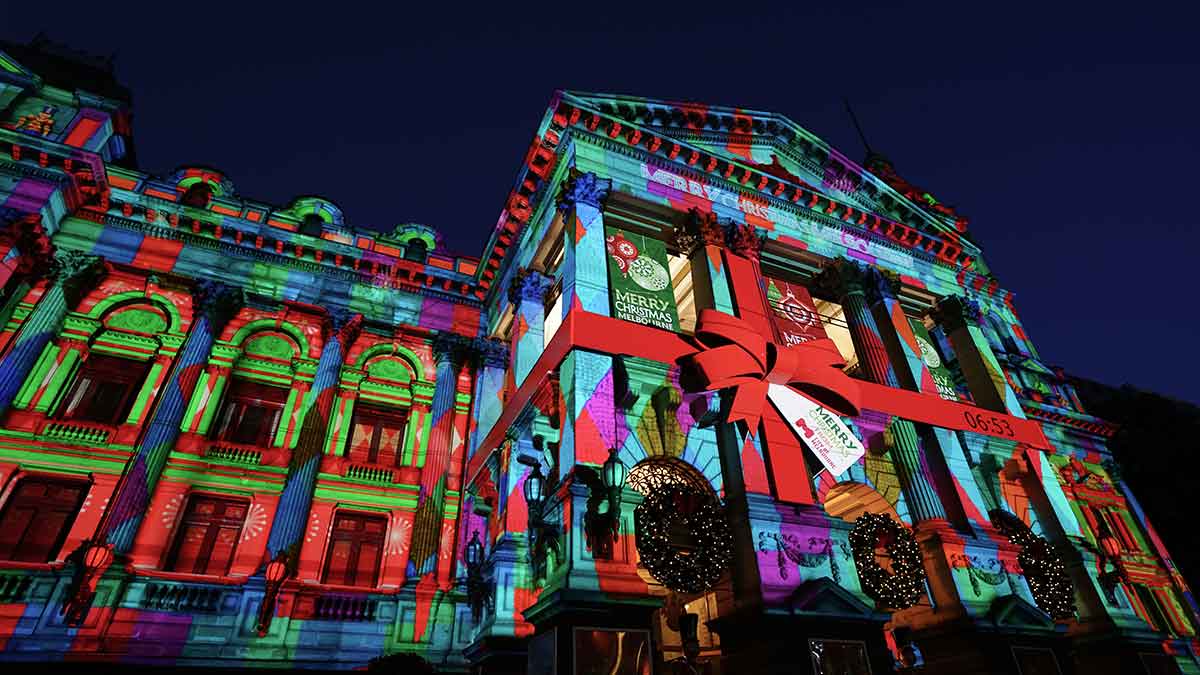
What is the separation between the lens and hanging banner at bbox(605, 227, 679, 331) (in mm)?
14508

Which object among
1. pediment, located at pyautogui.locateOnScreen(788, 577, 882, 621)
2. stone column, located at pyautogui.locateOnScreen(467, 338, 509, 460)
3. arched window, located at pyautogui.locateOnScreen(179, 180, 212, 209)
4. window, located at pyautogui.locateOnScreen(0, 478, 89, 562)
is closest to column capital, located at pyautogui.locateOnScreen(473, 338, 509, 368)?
stone column, located at pyautogui.locateOnScreen(467, 338, 509, 460)

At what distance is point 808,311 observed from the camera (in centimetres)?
1794

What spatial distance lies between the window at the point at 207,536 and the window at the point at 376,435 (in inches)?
132

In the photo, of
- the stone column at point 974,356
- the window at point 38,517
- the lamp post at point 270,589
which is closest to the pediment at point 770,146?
the stone column at point 974,356

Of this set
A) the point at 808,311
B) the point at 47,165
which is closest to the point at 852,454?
the point at 808,311

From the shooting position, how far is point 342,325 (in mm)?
19406

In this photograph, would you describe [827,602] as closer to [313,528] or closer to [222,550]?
[313,528]

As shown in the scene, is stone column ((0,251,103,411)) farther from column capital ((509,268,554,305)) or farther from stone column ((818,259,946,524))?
stone column ((818,259,946,524))

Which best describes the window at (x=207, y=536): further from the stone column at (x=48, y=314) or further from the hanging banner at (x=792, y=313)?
the hanging banner at (x=792, y=313)

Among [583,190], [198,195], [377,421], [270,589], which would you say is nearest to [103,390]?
[377,421]

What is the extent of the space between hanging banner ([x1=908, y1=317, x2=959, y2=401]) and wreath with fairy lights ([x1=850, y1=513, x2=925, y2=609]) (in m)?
5.96

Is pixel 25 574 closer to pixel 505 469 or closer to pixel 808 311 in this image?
pixel 505 469

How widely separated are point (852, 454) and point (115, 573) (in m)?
17.2

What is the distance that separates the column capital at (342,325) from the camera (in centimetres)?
1922
